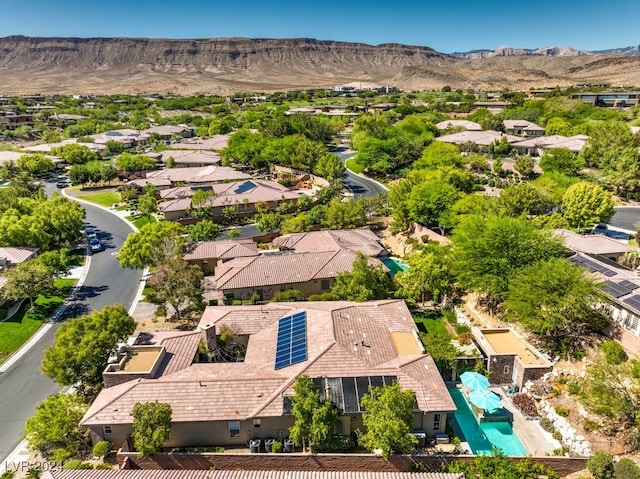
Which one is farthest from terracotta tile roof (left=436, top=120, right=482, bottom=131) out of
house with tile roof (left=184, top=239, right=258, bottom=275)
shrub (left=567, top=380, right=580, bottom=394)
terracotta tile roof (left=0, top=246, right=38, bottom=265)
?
terracotta tile roof (left=0, top=246, right=38, bottom=265)

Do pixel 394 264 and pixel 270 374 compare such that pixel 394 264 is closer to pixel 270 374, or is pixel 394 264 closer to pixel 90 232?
pixel 270 374

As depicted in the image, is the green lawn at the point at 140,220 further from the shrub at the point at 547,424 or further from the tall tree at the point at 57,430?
the shrub at the point at 547,424

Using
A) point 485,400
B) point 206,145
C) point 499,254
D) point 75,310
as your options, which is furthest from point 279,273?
point 206,145

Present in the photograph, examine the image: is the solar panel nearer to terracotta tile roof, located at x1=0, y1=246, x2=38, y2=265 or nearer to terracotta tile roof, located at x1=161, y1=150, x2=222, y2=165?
terracotta tile roof, located at x1=161, y1=150, x2=222, y2=165

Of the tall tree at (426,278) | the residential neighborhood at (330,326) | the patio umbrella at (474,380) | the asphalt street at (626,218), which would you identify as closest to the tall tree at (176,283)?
the residential neighborhood at (330,326)

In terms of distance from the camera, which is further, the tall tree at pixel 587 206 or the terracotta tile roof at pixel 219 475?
the tall tree at pixel 587 206

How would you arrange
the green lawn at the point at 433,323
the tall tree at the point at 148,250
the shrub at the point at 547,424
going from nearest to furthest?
1. the shrub at the point at 547,424
2. the green lawn at the point at 433,323
3. the tall tree at the point at 148,250
